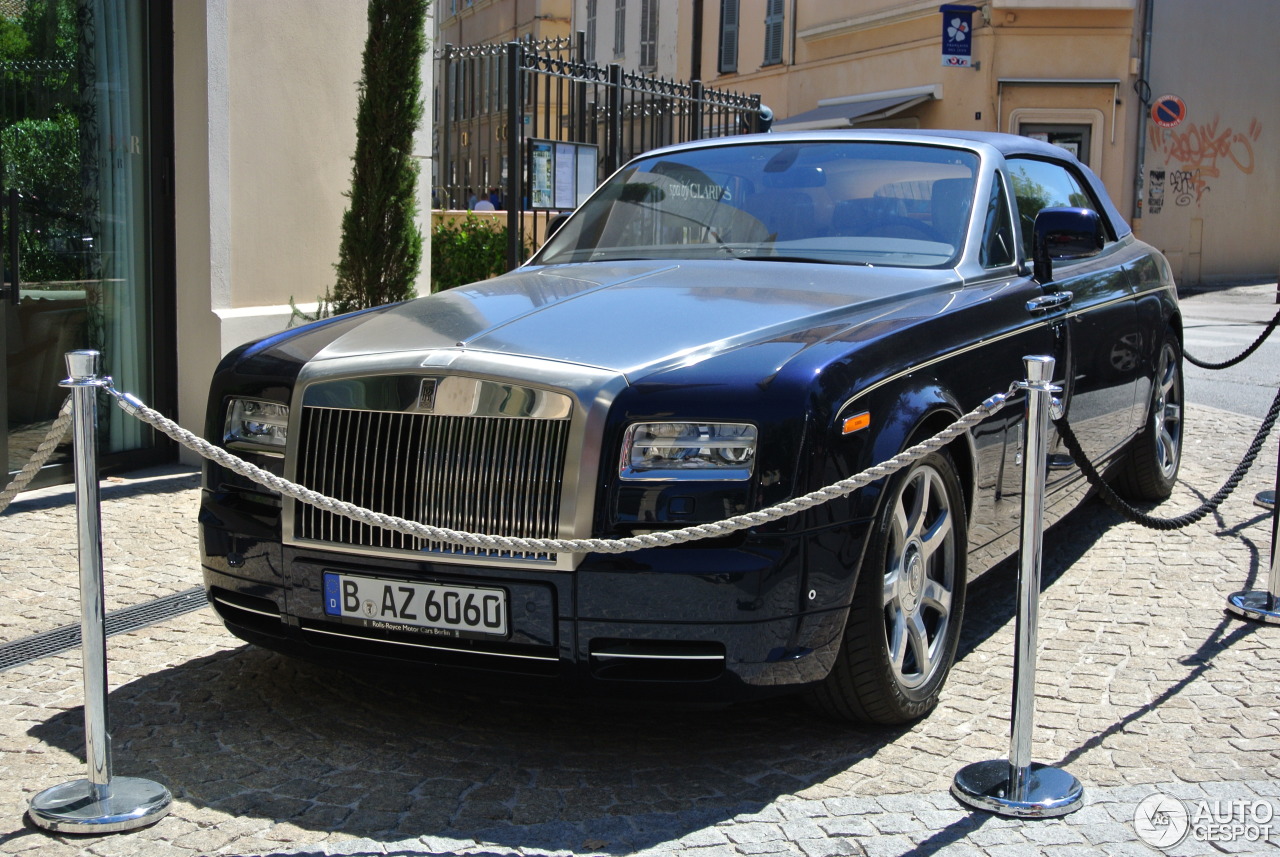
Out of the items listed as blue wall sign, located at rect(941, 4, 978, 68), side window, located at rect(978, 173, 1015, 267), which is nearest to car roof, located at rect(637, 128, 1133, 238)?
side window, located at rect(978, 173, 1015, 267)

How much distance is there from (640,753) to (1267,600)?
2727mm

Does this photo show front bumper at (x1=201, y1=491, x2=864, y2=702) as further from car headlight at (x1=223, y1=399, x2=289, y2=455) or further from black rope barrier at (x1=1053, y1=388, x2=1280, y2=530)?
black rope barrier at (x1=1053, y1=388, x2=1280, y2=530)

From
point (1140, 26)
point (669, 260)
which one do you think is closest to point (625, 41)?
point (1140, 26)

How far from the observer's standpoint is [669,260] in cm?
476

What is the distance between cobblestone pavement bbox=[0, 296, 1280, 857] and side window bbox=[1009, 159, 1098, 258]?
1.47 metres

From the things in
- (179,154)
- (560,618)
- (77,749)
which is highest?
(179,154)

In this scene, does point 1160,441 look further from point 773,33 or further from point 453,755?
point 773,33

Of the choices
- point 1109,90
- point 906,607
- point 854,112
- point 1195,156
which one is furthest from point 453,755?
point 1195,156

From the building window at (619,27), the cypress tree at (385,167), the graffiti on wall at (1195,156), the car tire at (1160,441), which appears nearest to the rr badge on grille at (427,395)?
the car tire at (1160,441)

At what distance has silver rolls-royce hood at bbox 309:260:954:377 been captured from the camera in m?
3.54

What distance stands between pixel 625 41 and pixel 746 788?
108 ft

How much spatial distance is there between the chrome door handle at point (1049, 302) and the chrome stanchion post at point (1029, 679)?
1369 mm

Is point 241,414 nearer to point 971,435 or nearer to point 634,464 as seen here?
point 634,464

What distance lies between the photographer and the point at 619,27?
1373 inches
